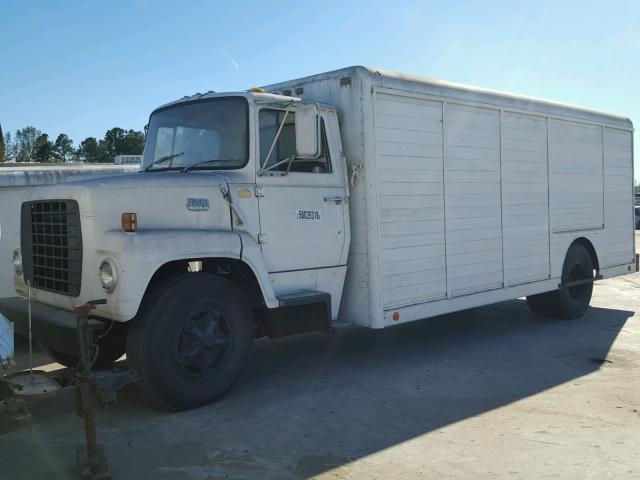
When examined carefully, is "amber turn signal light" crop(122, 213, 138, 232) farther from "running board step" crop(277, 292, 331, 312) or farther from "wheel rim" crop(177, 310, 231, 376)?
"running board step" crop(277, 292, 331, 312)

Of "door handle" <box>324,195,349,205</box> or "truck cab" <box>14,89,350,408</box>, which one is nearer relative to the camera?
"truck cab" <box>14,89,350,408</box>

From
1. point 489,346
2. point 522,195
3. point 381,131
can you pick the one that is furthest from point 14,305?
point 522,195

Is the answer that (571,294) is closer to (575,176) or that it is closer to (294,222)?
(575,176)

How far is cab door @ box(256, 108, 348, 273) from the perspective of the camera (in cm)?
553

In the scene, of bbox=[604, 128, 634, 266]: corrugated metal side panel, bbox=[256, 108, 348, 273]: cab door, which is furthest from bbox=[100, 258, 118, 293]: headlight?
bbox=[604, 128, 634, 266]: corrugated metal side panel

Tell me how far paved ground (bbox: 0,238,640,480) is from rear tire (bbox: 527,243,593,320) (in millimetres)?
1382

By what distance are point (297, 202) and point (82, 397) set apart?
103 inches

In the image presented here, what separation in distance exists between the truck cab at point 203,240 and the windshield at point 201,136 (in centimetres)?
1

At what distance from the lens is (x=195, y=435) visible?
457cm

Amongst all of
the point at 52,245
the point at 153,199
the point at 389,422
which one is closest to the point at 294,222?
the point at 153,199

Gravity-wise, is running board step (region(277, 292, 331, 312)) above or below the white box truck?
below

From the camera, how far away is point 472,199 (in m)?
7.15

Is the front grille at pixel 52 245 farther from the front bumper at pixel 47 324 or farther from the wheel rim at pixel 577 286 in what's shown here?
the wheel rim at pixel 577 286

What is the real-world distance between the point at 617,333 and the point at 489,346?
1.93 m
